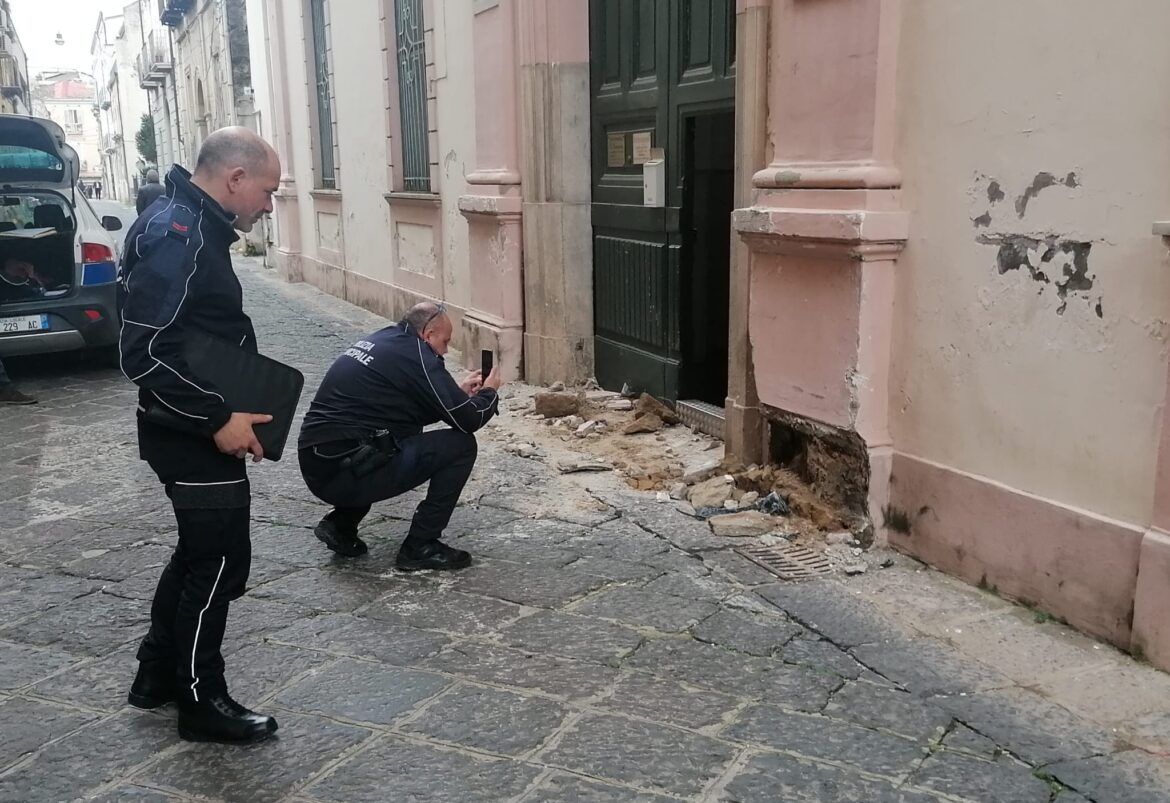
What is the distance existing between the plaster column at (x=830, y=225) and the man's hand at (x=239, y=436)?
2470mm

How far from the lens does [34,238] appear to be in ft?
28.8

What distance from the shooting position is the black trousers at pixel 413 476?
4.25 meters

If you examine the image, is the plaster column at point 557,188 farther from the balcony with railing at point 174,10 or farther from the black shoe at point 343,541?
the balcony with railing at point 174,10

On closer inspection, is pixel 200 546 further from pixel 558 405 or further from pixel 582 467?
pixel 558 405

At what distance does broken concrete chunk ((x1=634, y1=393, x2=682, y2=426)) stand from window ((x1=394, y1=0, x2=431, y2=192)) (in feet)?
15.0

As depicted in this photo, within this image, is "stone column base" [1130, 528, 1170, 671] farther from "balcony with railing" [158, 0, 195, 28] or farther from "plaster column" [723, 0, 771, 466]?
"balcony with railing" [158, 0, 195, 28]

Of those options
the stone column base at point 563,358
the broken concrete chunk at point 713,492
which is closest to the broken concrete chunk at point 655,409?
the stone column base at point 563,358

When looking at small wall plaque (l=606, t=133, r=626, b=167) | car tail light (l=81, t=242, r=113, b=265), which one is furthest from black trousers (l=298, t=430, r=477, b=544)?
car tail light (l=81, t=242, r=113, b=265)

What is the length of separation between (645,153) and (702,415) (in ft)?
5.71

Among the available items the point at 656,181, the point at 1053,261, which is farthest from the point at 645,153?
the point at 1053,261

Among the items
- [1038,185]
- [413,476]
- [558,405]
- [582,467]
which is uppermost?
[1038,185]

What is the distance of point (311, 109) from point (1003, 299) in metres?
12.4

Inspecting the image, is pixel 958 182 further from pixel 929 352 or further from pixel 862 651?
pixel 862 651

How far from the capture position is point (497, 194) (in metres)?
7.76
